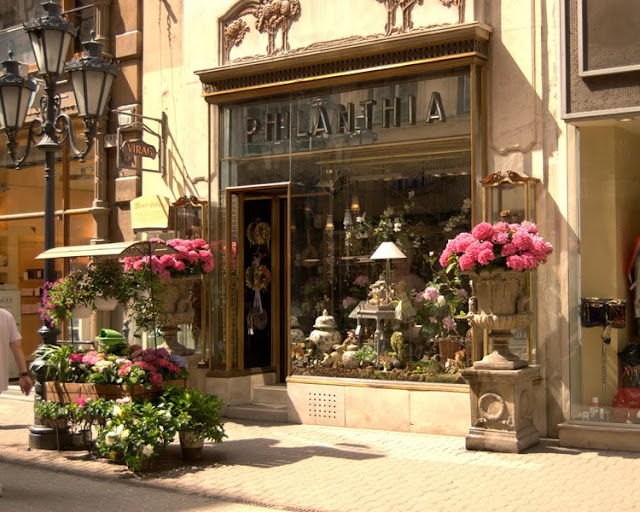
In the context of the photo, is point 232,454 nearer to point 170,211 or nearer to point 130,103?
point 170,211

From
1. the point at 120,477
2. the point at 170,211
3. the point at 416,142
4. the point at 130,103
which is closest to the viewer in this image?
the point at 120,477

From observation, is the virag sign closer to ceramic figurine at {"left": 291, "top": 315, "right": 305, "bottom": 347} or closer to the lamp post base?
ceramic figurine at {"left": 291, "top": 315, "right": 305, "bottom": 347}

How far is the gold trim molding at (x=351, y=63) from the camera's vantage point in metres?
11.1

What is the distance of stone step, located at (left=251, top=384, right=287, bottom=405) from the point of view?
13.3 meters

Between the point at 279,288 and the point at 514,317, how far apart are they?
500cm

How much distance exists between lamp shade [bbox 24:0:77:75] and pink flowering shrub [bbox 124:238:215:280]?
2.66 metres

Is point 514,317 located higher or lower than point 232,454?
higher

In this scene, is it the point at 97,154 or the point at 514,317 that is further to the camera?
the point at 97,154

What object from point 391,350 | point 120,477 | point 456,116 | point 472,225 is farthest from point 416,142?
point 120,477

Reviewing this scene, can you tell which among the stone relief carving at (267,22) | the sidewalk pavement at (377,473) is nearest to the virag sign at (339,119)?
the stone relief carving at (267,22)

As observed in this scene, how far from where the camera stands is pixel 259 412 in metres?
12.9

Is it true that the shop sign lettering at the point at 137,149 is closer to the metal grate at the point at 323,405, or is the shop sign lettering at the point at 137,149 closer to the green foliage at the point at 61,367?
the green foliage at the point at 61,367

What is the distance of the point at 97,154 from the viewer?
1545 centimetres

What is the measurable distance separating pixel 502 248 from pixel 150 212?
20.9ft
